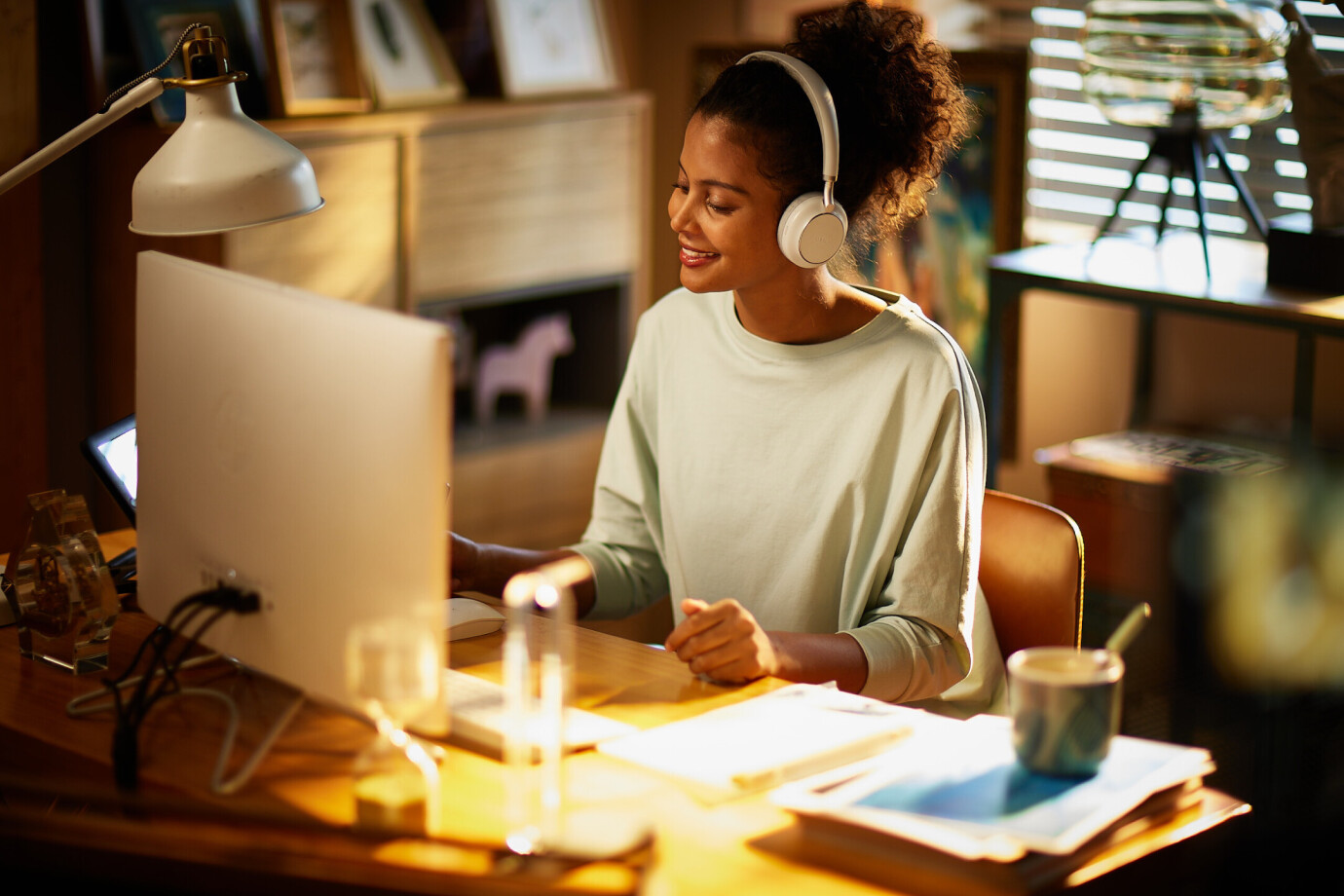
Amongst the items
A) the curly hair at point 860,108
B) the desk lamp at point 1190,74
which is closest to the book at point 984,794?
the curly hair at point 860,108

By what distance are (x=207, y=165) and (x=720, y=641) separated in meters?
0.67

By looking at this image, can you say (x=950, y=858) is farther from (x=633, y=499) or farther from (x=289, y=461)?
(x=633, y=499)

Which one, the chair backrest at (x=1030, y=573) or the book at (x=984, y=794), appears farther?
the chair backrest at (x=1030, y=573)

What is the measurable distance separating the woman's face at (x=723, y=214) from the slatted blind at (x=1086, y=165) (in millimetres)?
1781

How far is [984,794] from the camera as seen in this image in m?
1.15

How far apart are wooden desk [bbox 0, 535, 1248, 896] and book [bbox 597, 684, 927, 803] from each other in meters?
0.02

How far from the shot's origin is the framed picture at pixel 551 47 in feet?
11.3

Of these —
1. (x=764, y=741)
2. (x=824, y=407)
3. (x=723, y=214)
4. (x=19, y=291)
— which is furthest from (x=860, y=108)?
(x=19, y=291)

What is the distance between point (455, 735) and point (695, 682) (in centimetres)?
25

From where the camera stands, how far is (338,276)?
10.5ft

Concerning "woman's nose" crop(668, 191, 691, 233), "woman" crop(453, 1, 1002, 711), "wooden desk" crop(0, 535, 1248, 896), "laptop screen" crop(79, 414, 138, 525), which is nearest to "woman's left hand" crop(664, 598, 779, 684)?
"wooden desk" crop(0, 535, 1248, 896)

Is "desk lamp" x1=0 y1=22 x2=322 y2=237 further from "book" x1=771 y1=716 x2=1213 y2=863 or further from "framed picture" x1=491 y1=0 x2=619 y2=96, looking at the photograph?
"framed picture" x1=491 y1=0 x2=619 y2=96

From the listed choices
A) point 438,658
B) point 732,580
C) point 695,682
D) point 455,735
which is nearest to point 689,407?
point 732,580

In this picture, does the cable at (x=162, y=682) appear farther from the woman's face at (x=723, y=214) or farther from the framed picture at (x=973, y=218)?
the framed picture at (x=973, y=218)
